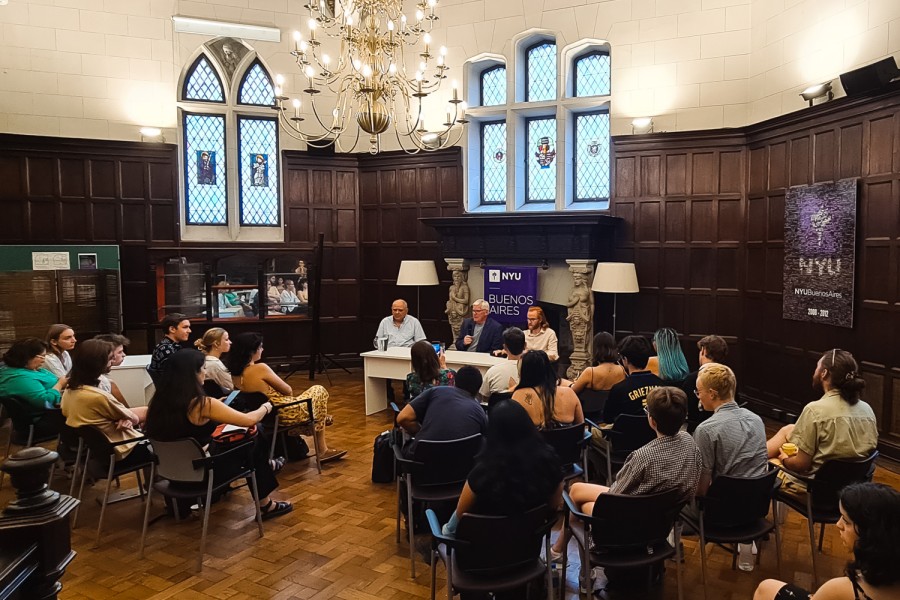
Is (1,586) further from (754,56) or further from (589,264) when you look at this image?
(754,56)

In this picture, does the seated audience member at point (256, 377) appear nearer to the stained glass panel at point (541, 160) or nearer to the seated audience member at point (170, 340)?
the seated audience member at point (170, 340)

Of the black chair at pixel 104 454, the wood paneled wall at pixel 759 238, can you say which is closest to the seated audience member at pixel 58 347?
the black chair at pixel 104 454

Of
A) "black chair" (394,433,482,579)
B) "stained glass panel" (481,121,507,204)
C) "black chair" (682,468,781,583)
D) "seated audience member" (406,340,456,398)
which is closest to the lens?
"black chair" (682,468,781,583)

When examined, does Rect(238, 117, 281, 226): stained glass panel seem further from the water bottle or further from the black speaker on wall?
the water bottle

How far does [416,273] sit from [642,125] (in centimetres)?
338

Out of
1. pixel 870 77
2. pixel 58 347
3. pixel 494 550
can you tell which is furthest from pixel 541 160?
pixel 494 550

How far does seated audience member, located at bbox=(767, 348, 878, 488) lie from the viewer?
321 cm

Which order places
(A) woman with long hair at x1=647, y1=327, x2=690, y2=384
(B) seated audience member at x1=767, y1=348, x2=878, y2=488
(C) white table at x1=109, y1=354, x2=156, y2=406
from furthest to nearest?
(C) white table at x1=109, y1=354, x2=156, y2=406 → (A) woman with long hair at x1=647, y1=327, x2=690, y2=384 → (B) seated audience member at x1=767, y1=348, x2=878, y2=488

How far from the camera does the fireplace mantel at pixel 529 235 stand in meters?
7.51

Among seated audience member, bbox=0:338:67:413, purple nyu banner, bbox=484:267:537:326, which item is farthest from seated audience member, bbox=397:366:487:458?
purple nyu banner, bbox=484:267:537:326

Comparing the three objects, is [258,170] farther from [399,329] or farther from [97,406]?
[97,406]

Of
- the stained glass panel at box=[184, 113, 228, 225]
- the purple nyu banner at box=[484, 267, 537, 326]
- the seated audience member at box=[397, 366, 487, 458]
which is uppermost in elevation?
the stained glass panel at box=[184, 113, 228, 225]

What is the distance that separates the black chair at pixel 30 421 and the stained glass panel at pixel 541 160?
20.4 ft

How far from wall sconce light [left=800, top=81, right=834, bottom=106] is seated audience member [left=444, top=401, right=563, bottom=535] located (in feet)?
16.9
